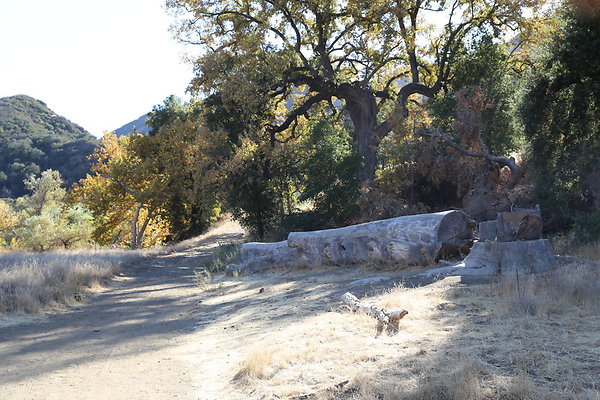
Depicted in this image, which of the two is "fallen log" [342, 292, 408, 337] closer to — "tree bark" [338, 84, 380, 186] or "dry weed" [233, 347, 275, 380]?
"dry weed" [233, 347, 275, 380]

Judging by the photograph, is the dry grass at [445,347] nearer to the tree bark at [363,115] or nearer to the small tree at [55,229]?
the tree bark at [363,115]

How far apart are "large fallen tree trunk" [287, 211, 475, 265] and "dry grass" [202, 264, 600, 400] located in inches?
115

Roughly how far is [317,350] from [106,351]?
3587 mm

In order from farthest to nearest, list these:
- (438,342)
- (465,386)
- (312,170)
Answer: (312,170) < (438,342) < (465,386)

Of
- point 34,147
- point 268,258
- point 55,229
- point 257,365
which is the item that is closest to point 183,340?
point 257,365

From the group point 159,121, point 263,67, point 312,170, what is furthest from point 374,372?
point 159,121

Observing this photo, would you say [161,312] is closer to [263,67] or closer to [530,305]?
[530,305]

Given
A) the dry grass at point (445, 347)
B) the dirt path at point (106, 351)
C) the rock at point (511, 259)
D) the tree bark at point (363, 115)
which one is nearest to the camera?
the dry grass at point (445, 347)

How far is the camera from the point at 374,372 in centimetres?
455

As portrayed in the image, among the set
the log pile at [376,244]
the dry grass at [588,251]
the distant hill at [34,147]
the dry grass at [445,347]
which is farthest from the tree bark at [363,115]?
the distant hill at [34,147]

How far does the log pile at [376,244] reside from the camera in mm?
11141

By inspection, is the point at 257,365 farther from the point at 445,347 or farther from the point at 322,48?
the point at 322,48

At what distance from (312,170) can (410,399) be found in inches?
633

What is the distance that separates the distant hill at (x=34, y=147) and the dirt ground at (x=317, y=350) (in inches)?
3386
